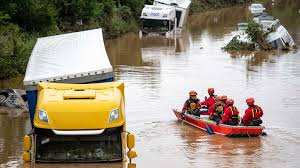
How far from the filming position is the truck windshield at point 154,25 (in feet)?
174

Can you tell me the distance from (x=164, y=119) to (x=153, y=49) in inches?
904

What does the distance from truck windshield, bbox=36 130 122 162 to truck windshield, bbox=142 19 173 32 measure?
40795 mm

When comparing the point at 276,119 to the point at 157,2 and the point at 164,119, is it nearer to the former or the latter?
the point at 164,119

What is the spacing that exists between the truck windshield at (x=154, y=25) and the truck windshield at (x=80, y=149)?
134 ft

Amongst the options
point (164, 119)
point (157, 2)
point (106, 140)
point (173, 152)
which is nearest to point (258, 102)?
point (164, 119)

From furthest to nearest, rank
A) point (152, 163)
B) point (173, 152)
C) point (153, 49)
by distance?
point (153, 49) → point (173, 152) → point (152, 163)

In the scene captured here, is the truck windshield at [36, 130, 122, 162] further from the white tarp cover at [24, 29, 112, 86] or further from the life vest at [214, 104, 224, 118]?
the life vest at [214, 104, 224, 118]

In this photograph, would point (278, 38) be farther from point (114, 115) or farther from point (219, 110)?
point (114, 115)

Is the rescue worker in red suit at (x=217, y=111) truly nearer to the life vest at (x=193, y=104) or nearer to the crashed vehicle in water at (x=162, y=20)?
the life vest at (x=193, y=104)

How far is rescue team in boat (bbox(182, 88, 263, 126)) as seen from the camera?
62.6 feet

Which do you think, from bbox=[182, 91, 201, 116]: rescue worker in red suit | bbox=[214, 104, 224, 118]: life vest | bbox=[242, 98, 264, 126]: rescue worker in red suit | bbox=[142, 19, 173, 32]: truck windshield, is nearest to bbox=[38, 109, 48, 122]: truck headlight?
bbox=[242, 98, 264, 126]: rescue worker in red suit

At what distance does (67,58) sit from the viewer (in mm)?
19125

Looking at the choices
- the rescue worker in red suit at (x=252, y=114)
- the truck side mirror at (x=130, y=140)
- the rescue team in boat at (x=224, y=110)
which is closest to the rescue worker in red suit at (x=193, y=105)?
the rescue team in boat at (x=224, y=110)

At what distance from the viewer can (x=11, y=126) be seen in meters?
21.0
